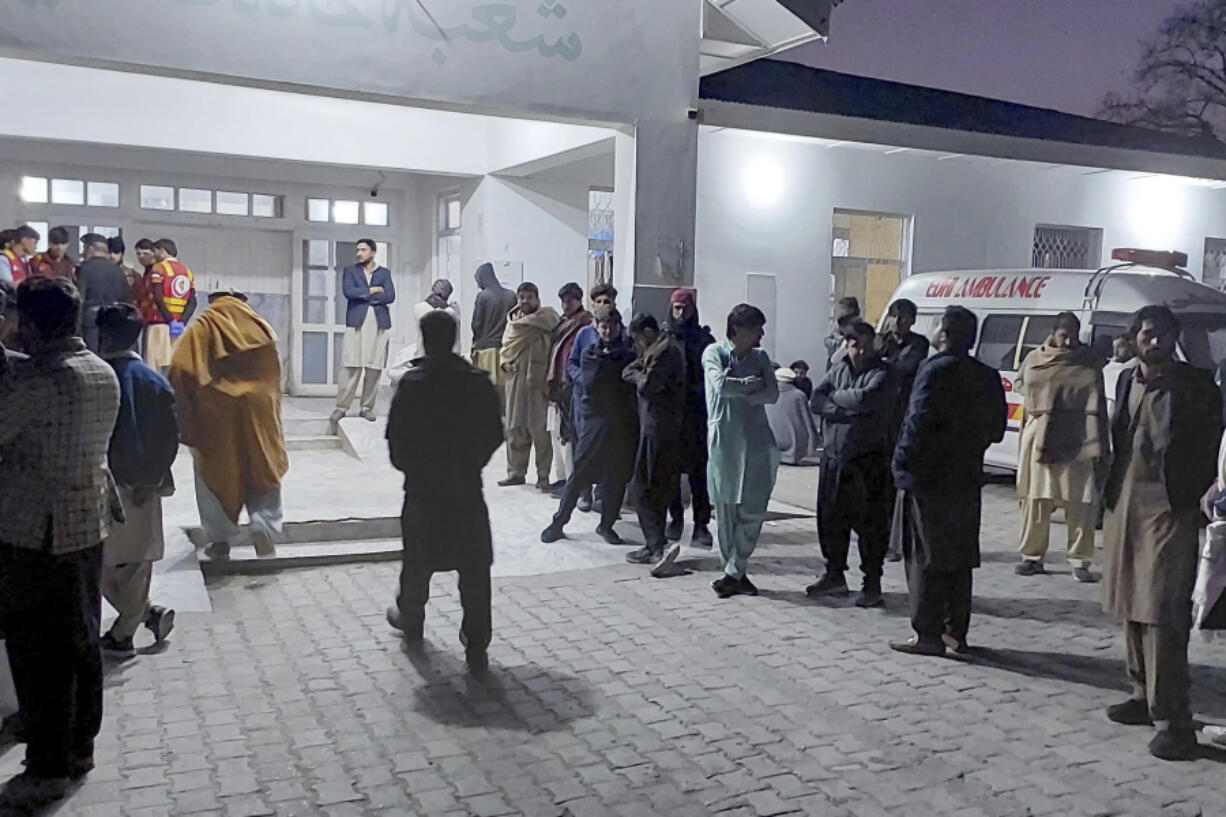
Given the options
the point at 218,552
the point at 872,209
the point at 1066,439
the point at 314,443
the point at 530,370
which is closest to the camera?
the point at 218,552

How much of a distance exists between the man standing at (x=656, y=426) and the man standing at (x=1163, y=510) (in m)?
3.31

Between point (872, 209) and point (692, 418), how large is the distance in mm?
7271

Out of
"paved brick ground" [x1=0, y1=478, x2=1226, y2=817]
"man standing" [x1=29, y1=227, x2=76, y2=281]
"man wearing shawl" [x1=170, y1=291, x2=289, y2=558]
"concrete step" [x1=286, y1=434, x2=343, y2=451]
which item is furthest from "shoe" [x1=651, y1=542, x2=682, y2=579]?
"man standing" [x1=29, y1=227, x2=76, y2=281]

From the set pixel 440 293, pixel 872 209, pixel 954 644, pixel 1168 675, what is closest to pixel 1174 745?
pixel 1168 675

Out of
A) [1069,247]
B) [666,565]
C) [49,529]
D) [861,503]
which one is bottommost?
[666,565]

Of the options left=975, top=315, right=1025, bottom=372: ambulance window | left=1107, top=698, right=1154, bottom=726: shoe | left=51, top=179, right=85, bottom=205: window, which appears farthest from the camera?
left=51, top=179, right=85, bottom=205: window

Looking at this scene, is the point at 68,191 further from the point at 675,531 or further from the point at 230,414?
the point at 675,531

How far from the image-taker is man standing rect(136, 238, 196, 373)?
10.4 metres

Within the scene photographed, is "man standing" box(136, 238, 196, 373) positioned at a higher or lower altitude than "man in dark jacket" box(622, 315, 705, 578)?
higher

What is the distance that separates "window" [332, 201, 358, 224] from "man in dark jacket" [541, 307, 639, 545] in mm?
7659

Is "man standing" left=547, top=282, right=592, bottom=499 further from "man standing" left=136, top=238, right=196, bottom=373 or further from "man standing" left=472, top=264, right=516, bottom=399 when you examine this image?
"man standing" left=136, top=238, right=196, bottom=373

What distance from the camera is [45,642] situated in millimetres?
4004

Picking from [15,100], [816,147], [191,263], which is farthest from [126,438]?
[816,147]

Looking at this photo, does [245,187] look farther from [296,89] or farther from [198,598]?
[198,598]
